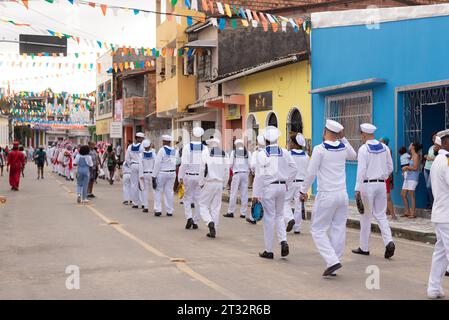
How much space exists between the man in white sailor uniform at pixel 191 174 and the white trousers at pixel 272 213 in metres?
3.91

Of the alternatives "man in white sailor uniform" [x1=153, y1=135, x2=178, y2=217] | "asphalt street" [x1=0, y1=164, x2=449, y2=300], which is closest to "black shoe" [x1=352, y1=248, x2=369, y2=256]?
"asphalt street" [x1=0, y1=164, x2=449, y2=300]

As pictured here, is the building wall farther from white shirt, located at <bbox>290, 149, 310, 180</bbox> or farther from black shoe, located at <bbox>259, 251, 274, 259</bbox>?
black shoe, located at <bbox>259, 251, 274, 259</bbox>

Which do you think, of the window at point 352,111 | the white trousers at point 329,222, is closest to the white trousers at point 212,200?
the white trousers at point 329,222

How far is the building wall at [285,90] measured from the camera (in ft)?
72.1

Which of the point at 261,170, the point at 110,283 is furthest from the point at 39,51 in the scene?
the point at 110,283

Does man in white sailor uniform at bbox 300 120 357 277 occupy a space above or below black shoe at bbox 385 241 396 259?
above

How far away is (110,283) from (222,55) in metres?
22.9

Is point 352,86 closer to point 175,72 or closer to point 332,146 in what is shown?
point 332,146

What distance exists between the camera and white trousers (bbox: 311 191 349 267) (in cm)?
862

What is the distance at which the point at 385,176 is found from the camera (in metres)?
10.8

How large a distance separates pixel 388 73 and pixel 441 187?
412 inches

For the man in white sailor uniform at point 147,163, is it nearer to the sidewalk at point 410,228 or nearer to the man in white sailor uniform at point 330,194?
the sidewalk at point 410,228

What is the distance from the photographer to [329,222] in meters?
8.78

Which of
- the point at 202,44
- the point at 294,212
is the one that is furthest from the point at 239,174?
the point at 202,44
